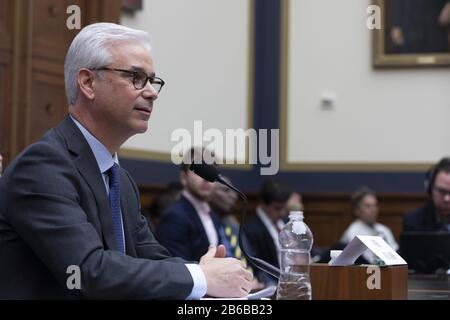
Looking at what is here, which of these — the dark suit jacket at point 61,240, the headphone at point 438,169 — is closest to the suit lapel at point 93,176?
the dark suit jacket at point 61,240

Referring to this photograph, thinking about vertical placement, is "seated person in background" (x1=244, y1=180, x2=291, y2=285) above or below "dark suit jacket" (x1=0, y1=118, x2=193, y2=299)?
below

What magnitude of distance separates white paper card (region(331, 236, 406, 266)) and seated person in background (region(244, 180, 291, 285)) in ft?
13.7

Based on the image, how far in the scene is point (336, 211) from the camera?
380 inches

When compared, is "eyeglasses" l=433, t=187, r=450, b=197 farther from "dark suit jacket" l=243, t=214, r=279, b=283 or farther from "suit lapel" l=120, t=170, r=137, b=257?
"suit lapel" l=120, t=170, r=137, b=257

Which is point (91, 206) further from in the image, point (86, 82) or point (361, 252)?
point (361, 252)

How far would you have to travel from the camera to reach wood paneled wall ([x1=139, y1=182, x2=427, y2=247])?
9.48 metres

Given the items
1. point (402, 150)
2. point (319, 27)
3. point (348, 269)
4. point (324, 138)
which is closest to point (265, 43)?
point (319, 27)

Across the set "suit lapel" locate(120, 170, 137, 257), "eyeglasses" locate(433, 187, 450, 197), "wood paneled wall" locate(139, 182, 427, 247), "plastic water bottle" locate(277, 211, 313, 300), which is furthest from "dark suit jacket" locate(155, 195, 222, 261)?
"wood paneled wall" locate(139, 182, 427, 247)

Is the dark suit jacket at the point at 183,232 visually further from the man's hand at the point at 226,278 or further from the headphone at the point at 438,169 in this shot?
the man's hand at the point at 226,278

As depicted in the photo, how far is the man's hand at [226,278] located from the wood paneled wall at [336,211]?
715 cm

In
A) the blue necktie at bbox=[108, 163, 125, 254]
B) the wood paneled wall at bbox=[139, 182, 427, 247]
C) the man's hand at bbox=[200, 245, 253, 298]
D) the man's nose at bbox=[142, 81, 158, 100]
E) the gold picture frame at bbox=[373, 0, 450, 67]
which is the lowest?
the wood paneled wall at bbox=[139, 182, 427, 247]

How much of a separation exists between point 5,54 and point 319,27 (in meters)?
4.38

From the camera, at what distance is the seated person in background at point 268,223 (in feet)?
22.9
